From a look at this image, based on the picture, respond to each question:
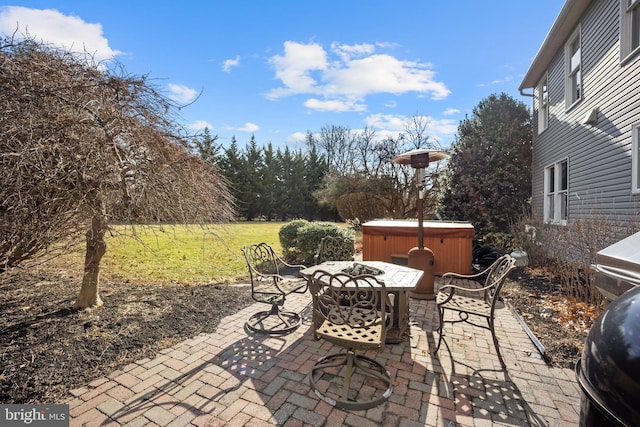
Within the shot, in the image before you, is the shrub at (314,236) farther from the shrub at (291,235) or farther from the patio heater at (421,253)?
the patio heater at (421,253)

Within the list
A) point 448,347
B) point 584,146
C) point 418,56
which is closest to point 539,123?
Answer: point 584,146

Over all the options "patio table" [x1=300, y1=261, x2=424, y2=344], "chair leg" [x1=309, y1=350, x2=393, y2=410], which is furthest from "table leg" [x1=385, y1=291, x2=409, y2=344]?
"chair leg" [x1=309, y1=350, x2=393, y2=410]

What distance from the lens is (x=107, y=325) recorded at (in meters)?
3.29

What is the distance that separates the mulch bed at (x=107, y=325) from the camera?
2475 mm

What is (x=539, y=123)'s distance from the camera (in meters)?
9.35

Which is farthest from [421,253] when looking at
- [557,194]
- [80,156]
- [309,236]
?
[557,194]

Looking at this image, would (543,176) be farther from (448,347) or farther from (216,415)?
(216,415)

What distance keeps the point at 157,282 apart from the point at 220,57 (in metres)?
5.57

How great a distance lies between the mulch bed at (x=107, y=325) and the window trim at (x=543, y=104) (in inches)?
245

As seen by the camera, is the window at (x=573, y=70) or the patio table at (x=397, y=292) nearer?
the patio table at (x=397, y=292)

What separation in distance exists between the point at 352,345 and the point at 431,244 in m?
4.52

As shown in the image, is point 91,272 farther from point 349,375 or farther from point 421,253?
point 421,253

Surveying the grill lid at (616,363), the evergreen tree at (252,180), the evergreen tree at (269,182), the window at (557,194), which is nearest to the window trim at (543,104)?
the window at (557,194)

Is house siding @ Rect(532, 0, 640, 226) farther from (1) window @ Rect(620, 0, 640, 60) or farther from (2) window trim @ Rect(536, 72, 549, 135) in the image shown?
(2) window trim @ Rect(536, 72, 549, 135)
